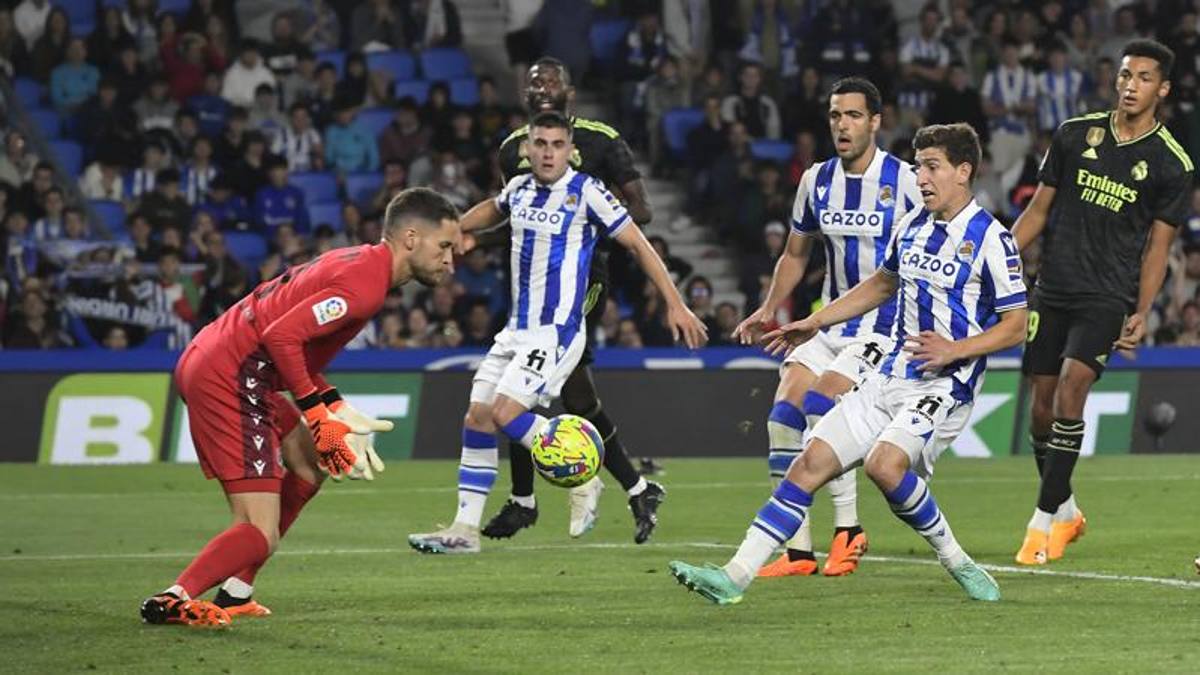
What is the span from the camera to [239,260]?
2114 cm

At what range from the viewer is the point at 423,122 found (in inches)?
917

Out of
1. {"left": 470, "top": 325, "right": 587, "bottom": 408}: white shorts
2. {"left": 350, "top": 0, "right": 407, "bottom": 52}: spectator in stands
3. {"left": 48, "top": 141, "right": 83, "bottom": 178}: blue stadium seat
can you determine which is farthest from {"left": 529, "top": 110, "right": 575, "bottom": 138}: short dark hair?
{"left": 350, "top": 0, "right": 407, "bottom": 52}: spectator in stands

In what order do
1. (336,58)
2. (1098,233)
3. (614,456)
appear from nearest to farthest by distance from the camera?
(1098,233) → (614,456) → (336,58)

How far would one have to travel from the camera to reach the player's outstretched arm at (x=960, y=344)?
9.20 metres

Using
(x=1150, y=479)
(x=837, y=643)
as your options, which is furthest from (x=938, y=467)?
(x=837, y=643)

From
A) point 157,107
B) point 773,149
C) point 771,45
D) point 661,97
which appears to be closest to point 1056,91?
point 771,45

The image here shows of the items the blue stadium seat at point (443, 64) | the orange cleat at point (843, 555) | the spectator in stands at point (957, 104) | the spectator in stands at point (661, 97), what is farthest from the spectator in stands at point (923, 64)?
the orange cleat at point (843, 555)

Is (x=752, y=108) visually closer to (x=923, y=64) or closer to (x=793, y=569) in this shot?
(x=923, y=64)

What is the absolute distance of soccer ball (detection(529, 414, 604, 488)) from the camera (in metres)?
10.8

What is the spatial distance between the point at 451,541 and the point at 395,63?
1360cm

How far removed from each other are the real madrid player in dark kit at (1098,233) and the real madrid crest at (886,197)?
690mm

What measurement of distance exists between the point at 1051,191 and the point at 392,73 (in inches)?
542

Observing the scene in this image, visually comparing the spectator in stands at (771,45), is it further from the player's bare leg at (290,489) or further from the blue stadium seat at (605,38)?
the player's bare leg at (290,489)

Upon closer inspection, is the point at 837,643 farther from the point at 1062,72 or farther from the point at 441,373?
the point at 1062,72
